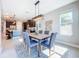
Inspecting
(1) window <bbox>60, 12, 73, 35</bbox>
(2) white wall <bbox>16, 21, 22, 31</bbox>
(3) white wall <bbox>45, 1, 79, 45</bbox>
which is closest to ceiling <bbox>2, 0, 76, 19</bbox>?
(3) white wall <bbox>45, 1, 79, 45</bbox>

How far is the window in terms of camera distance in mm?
4939

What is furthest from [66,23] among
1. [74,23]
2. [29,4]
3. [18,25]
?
[18,25]

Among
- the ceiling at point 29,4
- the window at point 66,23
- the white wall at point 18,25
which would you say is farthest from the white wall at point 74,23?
the white wall at point 18,25

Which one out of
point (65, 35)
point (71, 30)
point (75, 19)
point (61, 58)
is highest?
point (75, 19)

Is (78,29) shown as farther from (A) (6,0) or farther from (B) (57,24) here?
(A) (6,0)

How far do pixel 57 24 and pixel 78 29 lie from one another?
6.06 feet

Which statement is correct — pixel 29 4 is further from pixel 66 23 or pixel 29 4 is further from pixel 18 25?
pixel 18 25

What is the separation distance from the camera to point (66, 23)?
5.32 meters

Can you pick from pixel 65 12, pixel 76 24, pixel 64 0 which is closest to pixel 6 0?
pixel 64 0

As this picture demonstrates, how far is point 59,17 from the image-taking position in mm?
5750

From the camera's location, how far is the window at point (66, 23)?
4939mm

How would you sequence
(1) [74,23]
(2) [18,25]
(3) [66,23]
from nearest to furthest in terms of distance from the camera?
(1) [74,23], (3) [66,23], (2) [18,25]

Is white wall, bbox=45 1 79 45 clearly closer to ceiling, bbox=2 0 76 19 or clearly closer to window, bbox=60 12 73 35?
window, bbox=60 12 73 35

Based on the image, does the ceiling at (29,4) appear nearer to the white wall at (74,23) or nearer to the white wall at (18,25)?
the white wall at (74,23)
